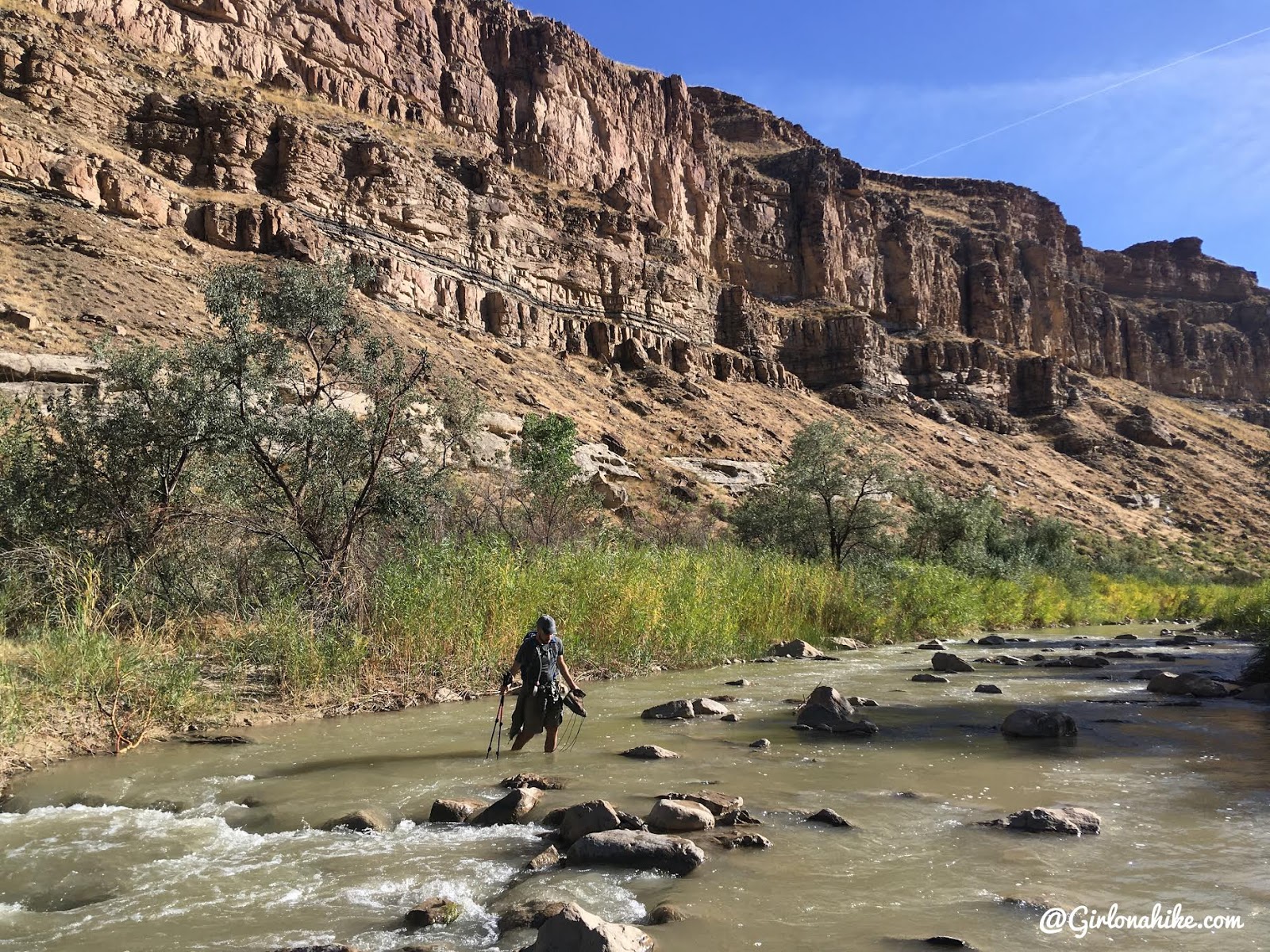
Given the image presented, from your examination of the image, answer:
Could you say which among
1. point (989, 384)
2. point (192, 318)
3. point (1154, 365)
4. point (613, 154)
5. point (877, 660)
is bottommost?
point (877, 660)

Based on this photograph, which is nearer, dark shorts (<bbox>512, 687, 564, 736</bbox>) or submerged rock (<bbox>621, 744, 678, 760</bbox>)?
submerged rock (<bbox>621, 744, 678, 760</bbox>)

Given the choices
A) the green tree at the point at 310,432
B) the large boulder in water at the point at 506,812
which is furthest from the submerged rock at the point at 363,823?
the green tree at the point at 310,432

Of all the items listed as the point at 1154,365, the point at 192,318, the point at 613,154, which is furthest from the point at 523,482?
the point at 1154,365

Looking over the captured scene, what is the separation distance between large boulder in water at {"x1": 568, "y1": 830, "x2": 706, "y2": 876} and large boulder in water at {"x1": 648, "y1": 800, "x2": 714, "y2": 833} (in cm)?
30

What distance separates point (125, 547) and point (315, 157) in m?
49.4

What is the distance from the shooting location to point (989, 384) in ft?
268

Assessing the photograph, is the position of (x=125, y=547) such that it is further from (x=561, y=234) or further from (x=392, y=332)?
(x=561, y=234)

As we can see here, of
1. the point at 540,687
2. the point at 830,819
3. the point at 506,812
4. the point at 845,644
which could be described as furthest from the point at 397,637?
the point at 845,644

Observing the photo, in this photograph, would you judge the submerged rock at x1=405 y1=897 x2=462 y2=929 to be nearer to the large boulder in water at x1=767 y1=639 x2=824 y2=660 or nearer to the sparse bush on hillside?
the sparse bush on hillside

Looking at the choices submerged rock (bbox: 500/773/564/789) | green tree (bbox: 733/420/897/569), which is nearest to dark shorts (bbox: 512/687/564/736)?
submerged rock (bbox: 500/773/564/789)

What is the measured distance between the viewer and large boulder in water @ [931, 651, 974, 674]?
1266cm

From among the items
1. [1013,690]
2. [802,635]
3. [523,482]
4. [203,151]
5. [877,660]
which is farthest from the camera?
[203,151]

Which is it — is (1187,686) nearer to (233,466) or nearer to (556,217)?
(233,466)

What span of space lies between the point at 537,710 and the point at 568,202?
68504 millimetres
